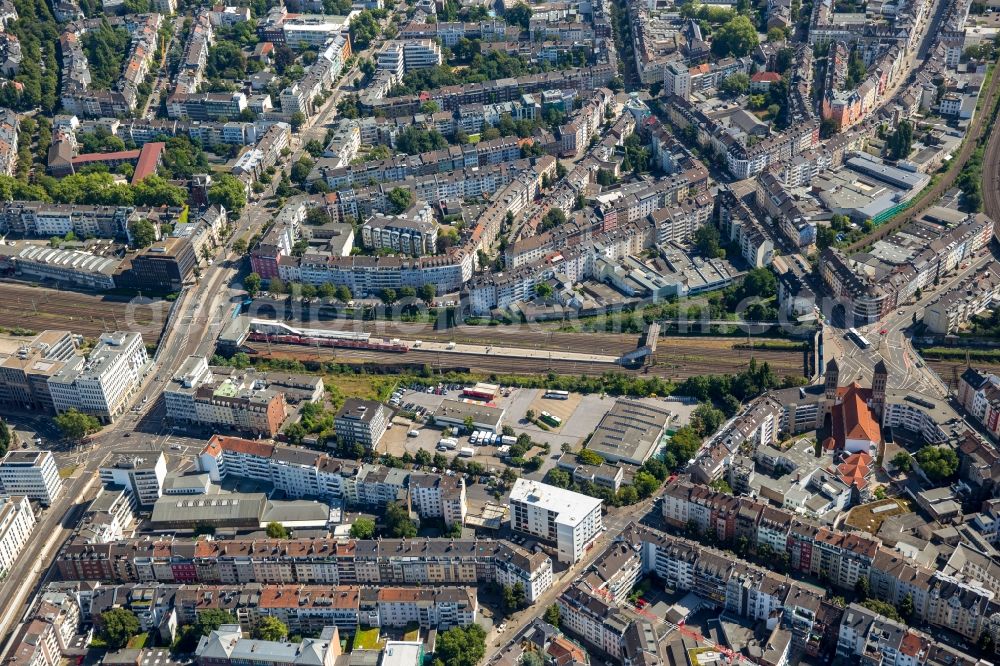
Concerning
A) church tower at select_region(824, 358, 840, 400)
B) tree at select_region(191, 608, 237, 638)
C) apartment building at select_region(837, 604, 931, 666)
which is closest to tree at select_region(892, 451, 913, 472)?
church tower at select_region(824, 358, 840, 400)

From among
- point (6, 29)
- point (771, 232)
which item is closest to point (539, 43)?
point (771, 232)

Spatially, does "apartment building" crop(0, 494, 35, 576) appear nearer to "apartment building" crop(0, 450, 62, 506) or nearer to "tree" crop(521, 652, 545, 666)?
"apartment building" crop(0, 450, 62, 506)

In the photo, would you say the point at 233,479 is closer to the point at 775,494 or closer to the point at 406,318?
the point at 406,318

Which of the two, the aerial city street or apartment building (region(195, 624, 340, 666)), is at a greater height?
the aerial city street

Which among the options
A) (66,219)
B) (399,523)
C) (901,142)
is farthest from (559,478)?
(66,219)

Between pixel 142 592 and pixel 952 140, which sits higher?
pixel 952 140

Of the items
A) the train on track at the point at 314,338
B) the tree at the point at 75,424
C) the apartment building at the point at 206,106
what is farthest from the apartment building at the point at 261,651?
the apartment building at the point at 206,106

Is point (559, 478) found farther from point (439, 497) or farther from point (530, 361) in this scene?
point (530, 361)
